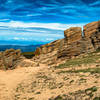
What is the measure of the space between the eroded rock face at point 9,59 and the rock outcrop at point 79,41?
15.6 meters

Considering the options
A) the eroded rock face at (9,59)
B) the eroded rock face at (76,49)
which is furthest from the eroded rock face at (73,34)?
the eroded rock face at (9,59)

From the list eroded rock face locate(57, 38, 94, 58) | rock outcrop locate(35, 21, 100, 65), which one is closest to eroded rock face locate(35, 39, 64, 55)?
rock outcrop locate(35, 21, 100, 65)

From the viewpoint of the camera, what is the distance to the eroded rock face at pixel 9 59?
49.3 metres

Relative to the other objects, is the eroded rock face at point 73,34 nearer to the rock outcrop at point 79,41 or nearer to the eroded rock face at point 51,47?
the rock outcrop at point 79,41

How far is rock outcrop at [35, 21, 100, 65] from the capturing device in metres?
50.2

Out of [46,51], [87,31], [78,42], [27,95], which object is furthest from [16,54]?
[27,95]

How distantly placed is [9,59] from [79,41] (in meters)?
26.3

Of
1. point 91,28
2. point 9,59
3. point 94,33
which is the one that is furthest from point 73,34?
point 9,59

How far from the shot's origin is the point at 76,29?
5288 cm

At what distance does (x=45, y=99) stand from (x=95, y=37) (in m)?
39.7

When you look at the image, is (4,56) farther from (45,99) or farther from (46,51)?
(45,99)

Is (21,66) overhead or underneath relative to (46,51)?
underneath

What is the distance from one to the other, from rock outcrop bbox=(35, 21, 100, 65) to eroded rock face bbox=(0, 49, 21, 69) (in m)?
15.6

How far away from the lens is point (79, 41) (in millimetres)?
51094
